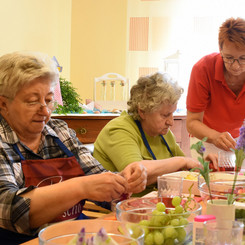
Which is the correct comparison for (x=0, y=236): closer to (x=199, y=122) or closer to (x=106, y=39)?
(x=199, y=122)

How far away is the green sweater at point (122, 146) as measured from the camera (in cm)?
196

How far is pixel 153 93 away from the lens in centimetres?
212

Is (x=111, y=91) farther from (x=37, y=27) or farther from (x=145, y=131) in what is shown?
(x=145, y=131)

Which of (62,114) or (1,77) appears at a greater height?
(1,77)

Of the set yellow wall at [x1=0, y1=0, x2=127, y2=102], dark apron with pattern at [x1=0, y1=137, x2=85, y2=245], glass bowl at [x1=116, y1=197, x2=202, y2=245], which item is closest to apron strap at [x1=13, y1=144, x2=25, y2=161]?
dark apron with pattern at [x1=0, y1=137, x2=85, y2=245]

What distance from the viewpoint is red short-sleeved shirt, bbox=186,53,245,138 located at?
2.46 m

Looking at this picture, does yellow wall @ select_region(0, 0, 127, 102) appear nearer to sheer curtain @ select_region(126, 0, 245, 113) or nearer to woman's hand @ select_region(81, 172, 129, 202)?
sheer curtain @ select_region(126, 0, 245, 113)

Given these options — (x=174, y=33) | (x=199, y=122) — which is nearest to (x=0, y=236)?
(x=199, y=122)

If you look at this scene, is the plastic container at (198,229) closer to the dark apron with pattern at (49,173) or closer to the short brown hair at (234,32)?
the dark apron with pattern at (49,173)

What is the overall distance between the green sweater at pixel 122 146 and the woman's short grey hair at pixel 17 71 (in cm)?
67

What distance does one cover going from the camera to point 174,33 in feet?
19.2

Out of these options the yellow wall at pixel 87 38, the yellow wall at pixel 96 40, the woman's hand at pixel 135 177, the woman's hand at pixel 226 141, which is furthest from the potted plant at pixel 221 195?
the yellow wall at pixel 96 40

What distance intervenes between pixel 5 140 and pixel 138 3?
4971mm

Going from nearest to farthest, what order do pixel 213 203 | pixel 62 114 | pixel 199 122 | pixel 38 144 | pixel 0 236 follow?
1. pixel 213 203
2. pixel 0 236
3. pixel 38 144
4. pixel 199 122
5. pixel 62 114
